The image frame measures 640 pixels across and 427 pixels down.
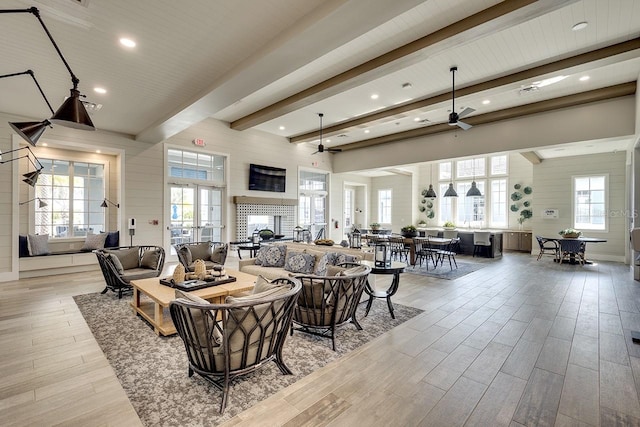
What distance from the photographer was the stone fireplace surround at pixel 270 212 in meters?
8.90

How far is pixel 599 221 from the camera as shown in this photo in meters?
9.44

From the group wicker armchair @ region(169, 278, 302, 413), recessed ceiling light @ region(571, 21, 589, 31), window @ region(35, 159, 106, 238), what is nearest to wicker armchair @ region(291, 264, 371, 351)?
wicker armchair @ region(169, 278, 302, 413)

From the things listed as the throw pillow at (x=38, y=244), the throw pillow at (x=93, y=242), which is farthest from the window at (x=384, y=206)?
the throw pillow at (x=38, y=244)

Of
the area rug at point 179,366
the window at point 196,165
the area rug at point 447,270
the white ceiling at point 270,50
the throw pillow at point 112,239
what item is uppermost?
the white ceiling at point 270,50

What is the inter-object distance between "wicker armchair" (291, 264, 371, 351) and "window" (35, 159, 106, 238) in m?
6.76

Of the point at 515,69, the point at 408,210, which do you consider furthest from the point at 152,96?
the point at 408,210

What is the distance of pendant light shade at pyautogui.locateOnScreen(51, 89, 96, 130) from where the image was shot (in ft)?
8.75

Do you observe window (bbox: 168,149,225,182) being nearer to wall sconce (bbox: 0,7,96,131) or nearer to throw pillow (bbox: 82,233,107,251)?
throw pillow (bbox: 82,233,107,251)

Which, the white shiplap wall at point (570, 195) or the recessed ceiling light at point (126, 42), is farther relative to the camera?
the white shiplap wall at point (570, 195)

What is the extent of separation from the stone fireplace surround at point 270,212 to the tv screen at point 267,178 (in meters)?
0.35

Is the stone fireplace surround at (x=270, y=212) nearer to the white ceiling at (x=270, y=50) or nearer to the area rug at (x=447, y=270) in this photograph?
the white ceiling at (x=270, y=50)

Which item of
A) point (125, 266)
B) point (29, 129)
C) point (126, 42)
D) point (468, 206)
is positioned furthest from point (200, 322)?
point (468, 206)

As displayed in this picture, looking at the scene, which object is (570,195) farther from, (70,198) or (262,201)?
(70,198)

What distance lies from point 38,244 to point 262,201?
17.2 ft
